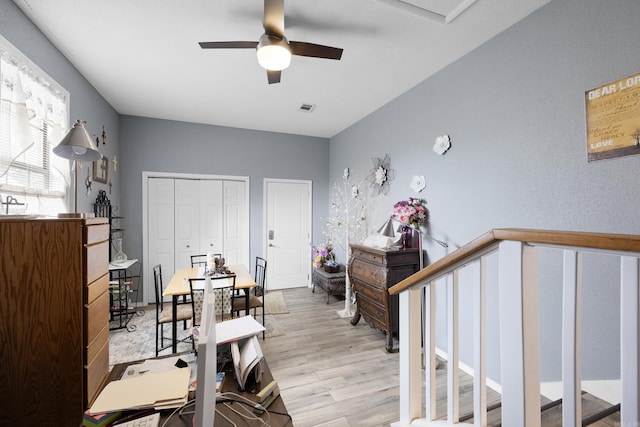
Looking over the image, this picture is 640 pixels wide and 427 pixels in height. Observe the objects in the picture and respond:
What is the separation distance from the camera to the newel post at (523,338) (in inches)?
30.1

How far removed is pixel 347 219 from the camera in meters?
4.11

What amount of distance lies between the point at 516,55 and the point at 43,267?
3233mm

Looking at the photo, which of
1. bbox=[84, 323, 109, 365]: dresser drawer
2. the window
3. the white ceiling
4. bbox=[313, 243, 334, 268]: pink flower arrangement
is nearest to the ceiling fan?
the white ceiling

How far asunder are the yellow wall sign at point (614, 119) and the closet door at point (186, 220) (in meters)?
4.73

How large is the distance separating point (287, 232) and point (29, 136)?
3.75 metres

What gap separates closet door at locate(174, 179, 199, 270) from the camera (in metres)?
4.49

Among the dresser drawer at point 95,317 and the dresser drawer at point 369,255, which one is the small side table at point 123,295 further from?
the dresser drawer at point 369,255

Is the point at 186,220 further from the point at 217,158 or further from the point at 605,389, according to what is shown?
the point at 605,389

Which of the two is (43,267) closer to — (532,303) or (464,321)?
(532,303)

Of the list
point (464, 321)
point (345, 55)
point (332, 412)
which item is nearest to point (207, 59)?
point (345, 55)

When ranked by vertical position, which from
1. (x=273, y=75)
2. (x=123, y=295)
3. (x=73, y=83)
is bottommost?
(x=123, y=295)

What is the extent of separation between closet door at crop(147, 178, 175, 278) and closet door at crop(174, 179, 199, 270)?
7cm

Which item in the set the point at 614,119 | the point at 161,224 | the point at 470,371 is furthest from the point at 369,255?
the point at 161,224

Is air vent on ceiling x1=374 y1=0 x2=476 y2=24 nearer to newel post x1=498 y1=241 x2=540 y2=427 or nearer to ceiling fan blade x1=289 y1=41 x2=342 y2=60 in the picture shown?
ceiling fan blade x1=289 y1=41 x2=342 y2=60
